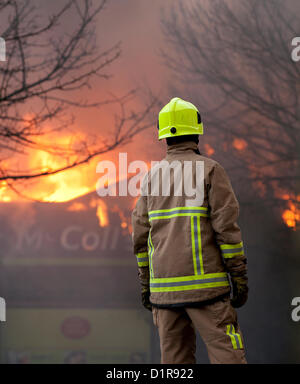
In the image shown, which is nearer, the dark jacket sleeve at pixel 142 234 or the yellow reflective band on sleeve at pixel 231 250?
the yellow reflective band on sleeve at pixel 231 250

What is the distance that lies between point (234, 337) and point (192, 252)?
0.40m

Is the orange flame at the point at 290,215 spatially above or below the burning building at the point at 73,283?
above

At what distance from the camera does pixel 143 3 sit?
3365mm

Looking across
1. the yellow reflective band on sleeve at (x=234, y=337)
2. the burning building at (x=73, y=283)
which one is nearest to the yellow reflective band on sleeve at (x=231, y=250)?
the yellow reflective band on sleeve at (x=234, y=337)

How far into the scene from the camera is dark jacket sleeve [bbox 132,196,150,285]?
97.7 inches

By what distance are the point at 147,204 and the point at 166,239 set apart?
0.78ft

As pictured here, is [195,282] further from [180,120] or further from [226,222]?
[180,120]

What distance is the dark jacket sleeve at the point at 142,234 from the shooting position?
248 centimetres

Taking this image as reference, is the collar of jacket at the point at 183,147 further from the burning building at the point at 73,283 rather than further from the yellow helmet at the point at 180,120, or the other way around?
the burning building at the point at 73,283

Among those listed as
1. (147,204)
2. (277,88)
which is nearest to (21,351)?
(147,204)

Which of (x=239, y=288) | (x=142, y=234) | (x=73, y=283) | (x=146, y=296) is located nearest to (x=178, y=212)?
(x=142, y=234)

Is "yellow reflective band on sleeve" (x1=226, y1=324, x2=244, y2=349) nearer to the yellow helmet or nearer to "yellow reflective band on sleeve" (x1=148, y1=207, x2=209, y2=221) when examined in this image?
"yellow reflective band on sleeve" (x1=148, y1=207, x2=209, y2=221)

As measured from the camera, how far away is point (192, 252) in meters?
2.23
